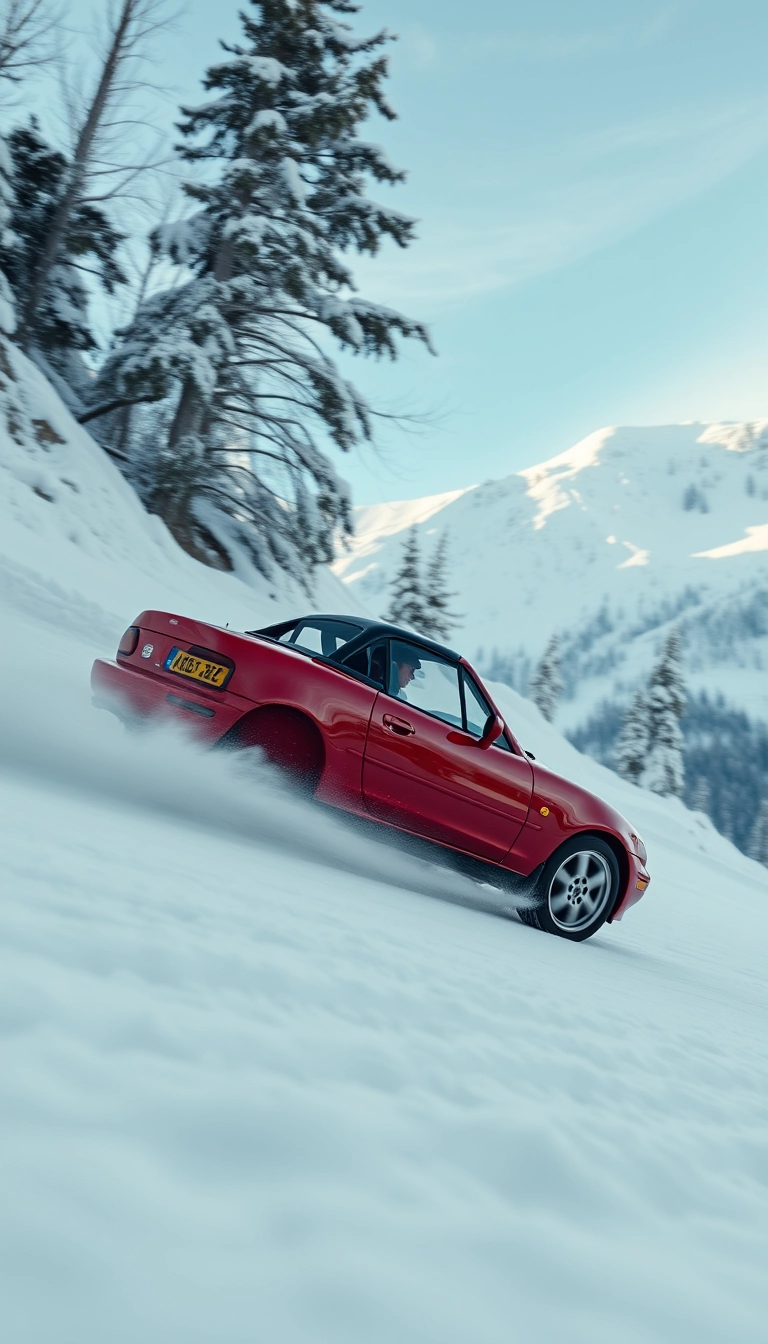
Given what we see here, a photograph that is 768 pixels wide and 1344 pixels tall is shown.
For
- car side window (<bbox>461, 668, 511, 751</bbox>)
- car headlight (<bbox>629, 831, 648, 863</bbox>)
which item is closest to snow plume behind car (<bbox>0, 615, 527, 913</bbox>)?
car side window (<bbox>461, 668, 511, 751</bbox>)

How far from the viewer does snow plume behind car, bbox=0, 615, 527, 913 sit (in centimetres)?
498

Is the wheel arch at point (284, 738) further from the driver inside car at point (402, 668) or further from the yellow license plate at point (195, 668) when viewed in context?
the driver inside car at point (402, 668)

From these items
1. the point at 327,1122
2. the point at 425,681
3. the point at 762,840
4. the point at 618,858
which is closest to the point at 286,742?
the point at 425,681

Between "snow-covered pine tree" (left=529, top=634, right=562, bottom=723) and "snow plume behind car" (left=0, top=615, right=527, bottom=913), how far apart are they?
5436cm

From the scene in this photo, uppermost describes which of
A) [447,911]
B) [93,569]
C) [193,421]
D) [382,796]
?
[193,421]

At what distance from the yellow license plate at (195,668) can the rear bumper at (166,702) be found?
55 mm

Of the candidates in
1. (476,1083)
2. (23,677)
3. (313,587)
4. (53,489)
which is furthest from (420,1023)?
(313,587)

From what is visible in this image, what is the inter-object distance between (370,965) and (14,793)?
178 cm

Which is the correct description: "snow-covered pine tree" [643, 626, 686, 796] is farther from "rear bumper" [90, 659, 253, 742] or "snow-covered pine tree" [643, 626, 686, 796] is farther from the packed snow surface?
the packed snow surface


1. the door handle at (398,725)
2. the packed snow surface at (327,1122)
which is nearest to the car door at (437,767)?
the door handle at (398,725)

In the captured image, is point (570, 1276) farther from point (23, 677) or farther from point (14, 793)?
point (23, 677)

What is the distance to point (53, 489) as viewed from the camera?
12539mm

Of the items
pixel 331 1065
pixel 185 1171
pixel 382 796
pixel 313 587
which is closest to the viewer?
pixel 185 1171

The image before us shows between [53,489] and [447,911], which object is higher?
[53,489]
